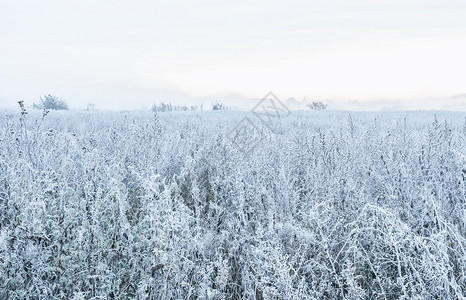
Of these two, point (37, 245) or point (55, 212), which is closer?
point (37, 245)

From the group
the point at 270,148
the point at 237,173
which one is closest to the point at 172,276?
the point at 237,173

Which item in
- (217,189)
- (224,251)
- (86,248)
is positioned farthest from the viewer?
(217,189)

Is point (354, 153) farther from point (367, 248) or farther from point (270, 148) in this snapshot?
point (367, 248)

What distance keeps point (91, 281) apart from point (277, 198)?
1.83 metres

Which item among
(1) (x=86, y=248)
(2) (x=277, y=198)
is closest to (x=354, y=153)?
(2) (x=277, y=198)

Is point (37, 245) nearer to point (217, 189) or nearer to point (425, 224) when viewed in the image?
point (217, 189)

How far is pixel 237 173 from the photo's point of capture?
3.49 meters

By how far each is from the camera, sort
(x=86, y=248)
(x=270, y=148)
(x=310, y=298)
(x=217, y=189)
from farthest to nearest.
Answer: (x=270, y=148)
(x=217, y=189)
(x=86, y=248)
(x=310, y=298)

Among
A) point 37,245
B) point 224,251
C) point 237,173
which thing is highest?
point 237,173

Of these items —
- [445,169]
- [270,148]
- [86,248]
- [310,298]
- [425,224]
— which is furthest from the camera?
[270,148]

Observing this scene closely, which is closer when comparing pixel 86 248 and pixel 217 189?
pixel 86 248

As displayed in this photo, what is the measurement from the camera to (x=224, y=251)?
9.87ft

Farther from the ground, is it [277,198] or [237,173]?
[237,173]

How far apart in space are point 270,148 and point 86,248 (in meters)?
3.18
